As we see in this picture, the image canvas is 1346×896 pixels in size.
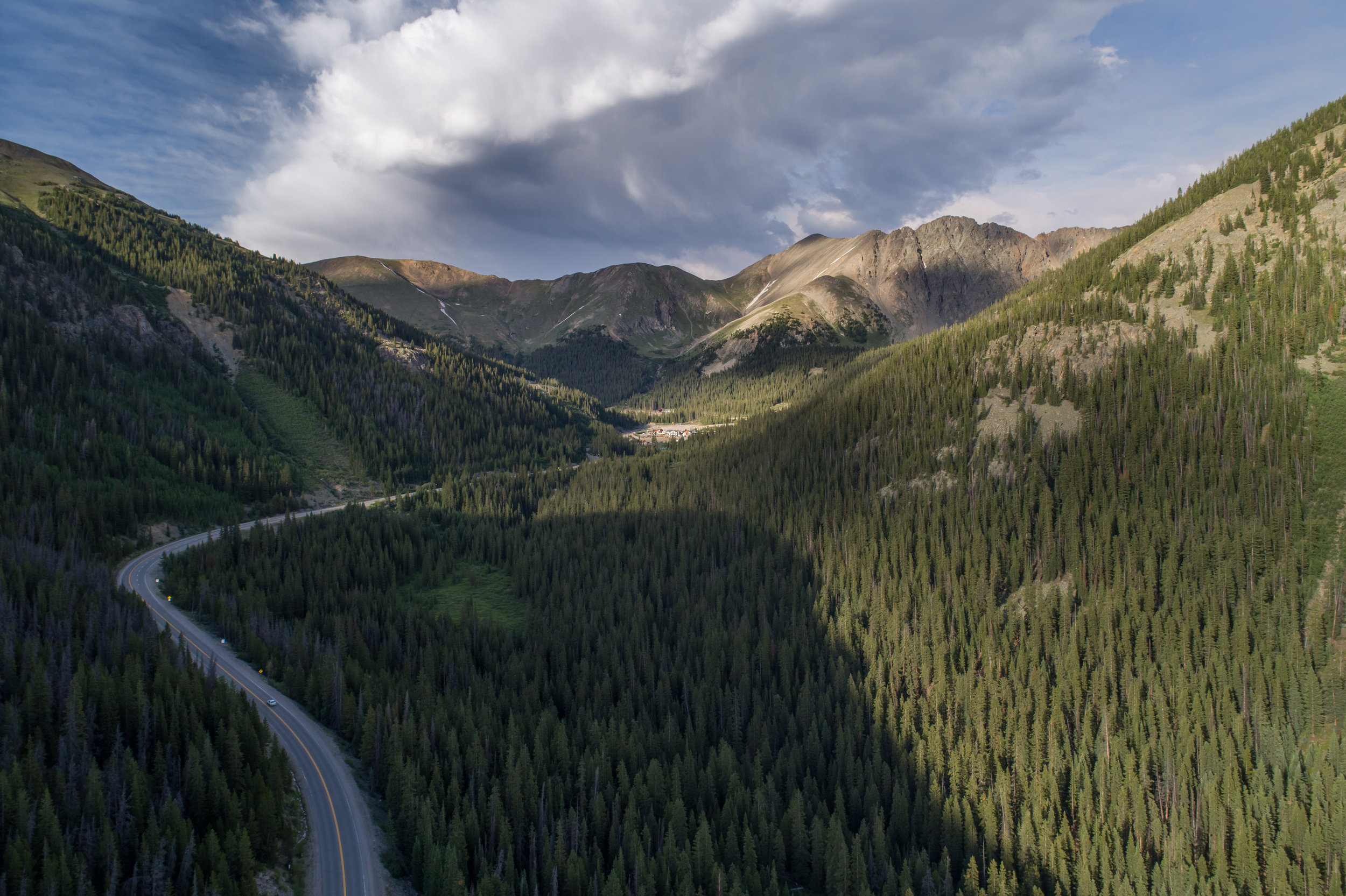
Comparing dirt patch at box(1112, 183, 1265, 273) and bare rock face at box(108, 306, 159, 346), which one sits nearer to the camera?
dirt patch at box(1112, 183, 1265, 273)

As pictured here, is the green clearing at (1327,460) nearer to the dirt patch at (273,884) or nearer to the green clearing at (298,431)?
the dirt patch at (273,884)

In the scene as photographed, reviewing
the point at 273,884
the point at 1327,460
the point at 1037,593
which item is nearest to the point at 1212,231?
the point at 1327,460

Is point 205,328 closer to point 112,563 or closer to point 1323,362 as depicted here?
point 112,563

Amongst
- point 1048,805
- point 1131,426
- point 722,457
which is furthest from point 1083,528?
point 722,457

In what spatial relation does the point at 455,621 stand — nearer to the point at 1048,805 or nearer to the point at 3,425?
the point at 1048,805

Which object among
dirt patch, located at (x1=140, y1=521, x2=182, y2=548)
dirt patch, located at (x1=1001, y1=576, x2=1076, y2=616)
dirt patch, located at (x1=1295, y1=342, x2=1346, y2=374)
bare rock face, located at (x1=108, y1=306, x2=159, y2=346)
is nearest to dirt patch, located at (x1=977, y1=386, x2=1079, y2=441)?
dirt patch, located at (x1=1295, y1=342, x2=1346, y2=374)

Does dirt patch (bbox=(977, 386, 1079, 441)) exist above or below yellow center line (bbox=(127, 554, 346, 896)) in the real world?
above

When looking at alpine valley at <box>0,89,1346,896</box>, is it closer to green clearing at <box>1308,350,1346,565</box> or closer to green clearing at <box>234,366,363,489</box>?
green clearing at <box>1308,350,1346,565</box>

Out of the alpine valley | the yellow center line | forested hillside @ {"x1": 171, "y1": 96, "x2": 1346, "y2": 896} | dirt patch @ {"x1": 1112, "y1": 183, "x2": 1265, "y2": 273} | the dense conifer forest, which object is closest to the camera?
the dense conifer forest
